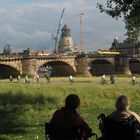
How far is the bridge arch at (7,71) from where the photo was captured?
12290cm

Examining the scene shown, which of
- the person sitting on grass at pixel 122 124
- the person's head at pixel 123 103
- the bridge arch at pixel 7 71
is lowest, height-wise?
the person sitting on grass at pixel 122 124

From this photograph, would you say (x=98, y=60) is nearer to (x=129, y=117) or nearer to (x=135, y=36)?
(x=135, y=36)

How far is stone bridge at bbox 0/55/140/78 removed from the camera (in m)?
122

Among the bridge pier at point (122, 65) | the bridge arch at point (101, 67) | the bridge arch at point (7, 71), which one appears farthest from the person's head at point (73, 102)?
the bridge arch at point (101, 67)

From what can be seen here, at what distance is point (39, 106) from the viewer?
1278 inches

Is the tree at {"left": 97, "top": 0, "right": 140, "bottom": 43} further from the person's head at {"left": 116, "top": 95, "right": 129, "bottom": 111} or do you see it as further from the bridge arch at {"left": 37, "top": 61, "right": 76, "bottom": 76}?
the bridge arch at {"left": 37, "top": 61, "right": 76, "bottom": 76}

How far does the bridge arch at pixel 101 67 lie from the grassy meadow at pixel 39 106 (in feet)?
348

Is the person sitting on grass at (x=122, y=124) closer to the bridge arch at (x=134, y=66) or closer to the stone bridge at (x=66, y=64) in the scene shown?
the stone bridge at (x=66, y=64)

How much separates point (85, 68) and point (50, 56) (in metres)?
10.6

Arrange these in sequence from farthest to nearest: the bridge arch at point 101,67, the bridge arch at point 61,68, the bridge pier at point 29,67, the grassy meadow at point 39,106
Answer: the bridge arch at point 101,67
the bridge arch at point 61,68
the bridge pier at point 29,67
the grassy meadow at point 39,106

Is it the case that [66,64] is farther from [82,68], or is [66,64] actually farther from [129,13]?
[129,13]

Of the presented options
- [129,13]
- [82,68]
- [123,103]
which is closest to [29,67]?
[82,68]

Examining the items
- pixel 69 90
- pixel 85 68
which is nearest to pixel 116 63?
pixel 85 68

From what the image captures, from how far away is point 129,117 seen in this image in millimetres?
9906
